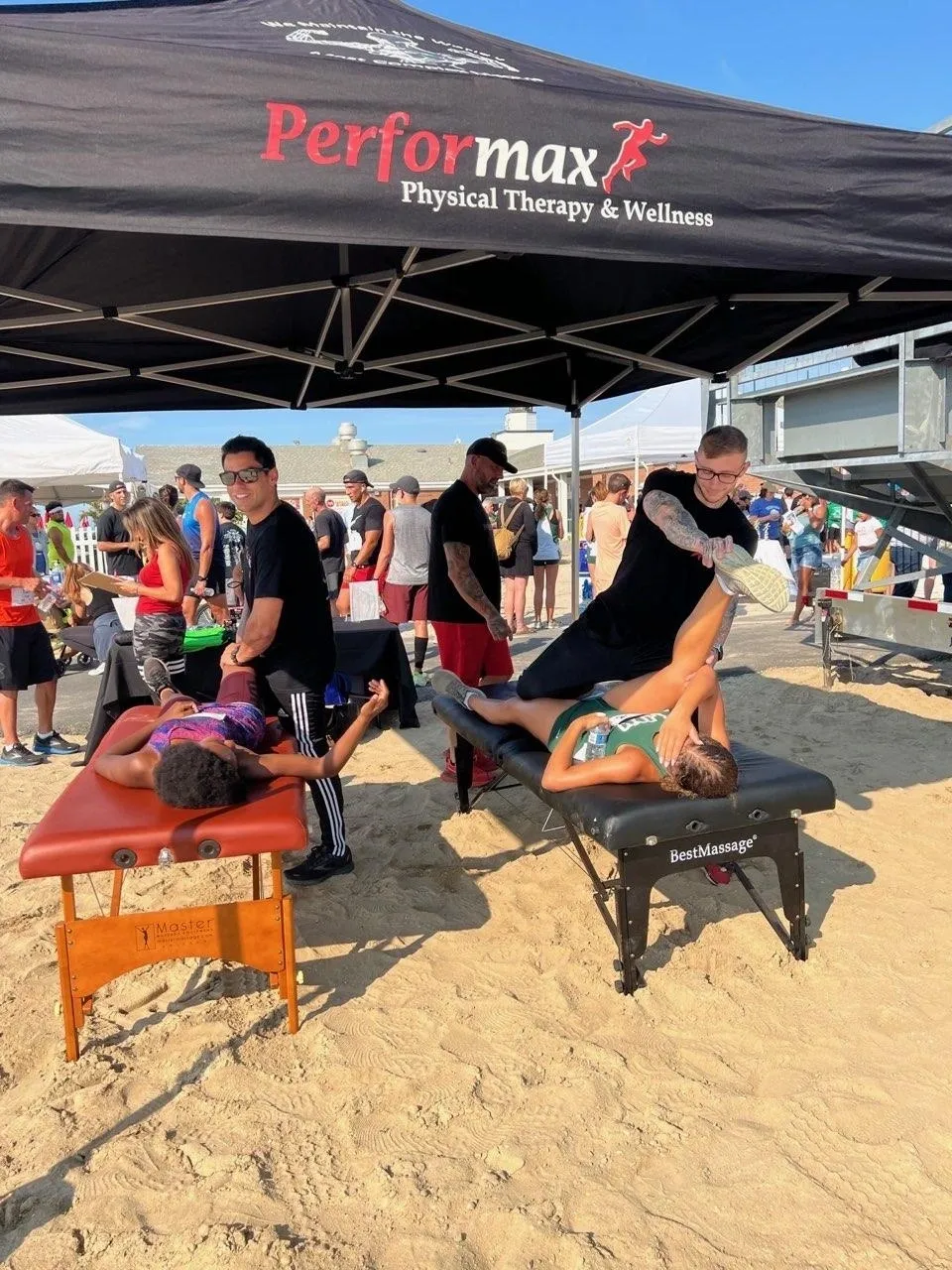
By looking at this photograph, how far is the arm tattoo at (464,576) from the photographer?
14.6 feet

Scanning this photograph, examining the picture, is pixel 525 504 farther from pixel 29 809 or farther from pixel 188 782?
pixel 188 782

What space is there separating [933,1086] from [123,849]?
2321 millimetres

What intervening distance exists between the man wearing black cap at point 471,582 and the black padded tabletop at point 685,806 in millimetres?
1547

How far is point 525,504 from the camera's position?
33.4 ft

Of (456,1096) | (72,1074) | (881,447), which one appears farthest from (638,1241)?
(881,447)

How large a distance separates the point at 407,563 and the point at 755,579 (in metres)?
4.93

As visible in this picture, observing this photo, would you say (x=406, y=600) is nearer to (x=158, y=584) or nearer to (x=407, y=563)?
(x=407, y=563)

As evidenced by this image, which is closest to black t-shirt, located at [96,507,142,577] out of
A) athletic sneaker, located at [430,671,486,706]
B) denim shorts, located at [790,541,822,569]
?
athletic sneaker, located at [430,671,486,706]

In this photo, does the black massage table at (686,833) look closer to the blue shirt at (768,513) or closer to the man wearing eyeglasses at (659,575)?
the man wearing eyeglasses at (659,575)

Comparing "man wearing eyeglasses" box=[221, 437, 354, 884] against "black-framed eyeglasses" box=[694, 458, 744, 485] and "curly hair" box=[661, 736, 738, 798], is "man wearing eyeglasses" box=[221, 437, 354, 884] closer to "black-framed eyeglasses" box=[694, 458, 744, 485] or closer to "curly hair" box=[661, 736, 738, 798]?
"curly hair" box=[661, 736, 738, 798]

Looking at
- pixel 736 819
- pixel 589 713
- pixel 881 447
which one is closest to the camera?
pixel 736 819

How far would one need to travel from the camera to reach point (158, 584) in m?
4.76

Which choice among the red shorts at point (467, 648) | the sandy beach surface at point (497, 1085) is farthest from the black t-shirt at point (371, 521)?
the sandy beach surface at point (497, 1085)

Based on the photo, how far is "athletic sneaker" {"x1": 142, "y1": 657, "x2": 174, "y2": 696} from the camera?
4832 millimetres
